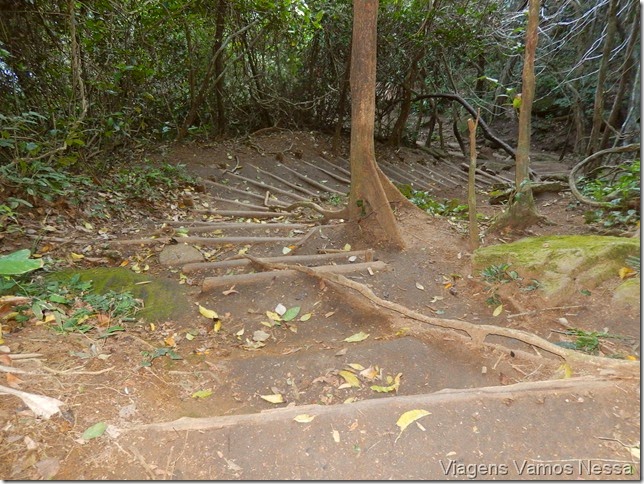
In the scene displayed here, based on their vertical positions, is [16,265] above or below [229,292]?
above

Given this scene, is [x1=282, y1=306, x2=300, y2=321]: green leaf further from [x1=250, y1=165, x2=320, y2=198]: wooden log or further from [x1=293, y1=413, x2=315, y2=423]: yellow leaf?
[x1=250, y1=165, x2=320, y2=198]: wooden log

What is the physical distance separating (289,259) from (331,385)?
5.83ft

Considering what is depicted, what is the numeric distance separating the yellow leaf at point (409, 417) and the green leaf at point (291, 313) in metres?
1.60

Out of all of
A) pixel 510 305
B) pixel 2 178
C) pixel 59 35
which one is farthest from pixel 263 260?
pixel 59 35

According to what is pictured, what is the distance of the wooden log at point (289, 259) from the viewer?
3811mm

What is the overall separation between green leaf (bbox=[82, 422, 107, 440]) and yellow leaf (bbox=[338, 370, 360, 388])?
1257mm

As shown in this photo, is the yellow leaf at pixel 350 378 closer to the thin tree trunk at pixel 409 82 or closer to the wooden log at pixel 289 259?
the wooden log at pixel 289 259

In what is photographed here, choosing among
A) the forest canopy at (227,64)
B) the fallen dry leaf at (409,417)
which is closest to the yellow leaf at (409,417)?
the fallen dry leaf at (409,417)

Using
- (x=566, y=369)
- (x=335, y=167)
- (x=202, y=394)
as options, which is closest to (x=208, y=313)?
(x=202, y=394)

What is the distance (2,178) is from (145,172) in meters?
2.31

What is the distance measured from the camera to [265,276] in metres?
3.53

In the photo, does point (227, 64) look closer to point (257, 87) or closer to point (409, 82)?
point (257, 87)

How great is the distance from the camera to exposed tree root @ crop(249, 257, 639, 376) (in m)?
1.87

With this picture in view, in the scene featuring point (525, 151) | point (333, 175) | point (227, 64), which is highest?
point (227, 64)
